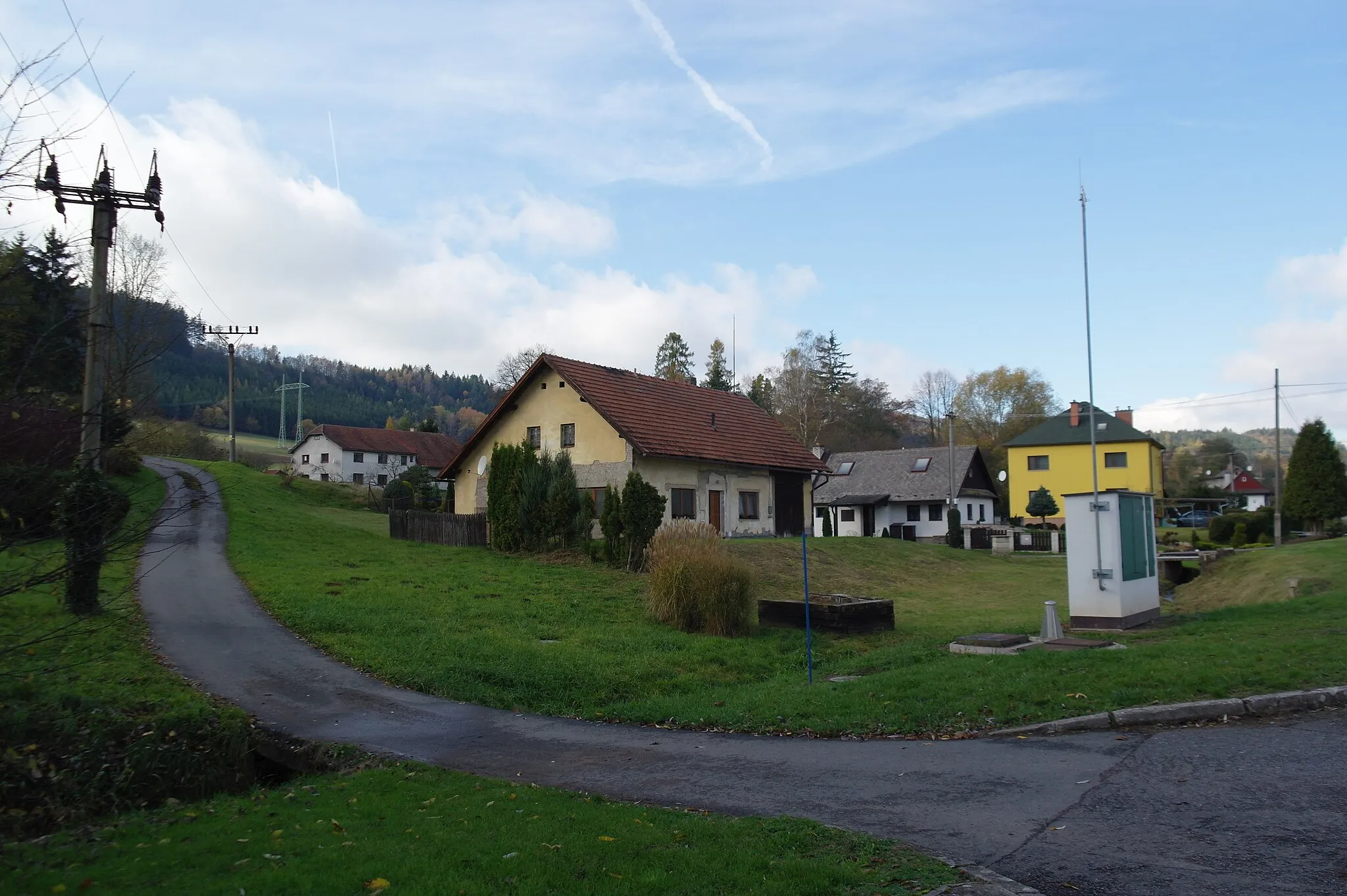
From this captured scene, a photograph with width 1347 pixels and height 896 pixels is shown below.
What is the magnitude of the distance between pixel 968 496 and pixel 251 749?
169ft

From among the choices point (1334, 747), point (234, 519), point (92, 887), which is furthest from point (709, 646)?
point (234, 519)

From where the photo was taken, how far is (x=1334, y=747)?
295 inches

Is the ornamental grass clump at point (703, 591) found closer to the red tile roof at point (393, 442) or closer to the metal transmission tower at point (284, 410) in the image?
the red tile roof at point (393, 442)

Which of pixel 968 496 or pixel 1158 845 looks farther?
pixel 968 496

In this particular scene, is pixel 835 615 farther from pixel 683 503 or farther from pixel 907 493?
pixel 907 493

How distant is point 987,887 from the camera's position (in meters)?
4.96

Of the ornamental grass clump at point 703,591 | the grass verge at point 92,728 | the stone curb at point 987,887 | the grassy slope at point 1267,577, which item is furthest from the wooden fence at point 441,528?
the stone curb at point 987,887

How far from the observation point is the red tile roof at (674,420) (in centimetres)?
2997

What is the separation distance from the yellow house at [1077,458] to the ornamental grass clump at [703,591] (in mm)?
46899

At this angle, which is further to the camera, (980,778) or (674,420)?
(674,420)

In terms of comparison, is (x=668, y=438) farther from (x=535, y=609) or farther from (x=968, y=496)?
(x=968, y=496)

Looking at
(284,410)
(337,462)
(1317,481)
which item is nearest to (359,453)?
(337,462)

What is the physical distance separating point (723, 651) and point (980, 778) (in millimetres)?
7667

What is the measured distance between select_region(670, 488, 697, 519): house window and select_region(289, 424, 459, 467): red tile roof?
5233 cm
